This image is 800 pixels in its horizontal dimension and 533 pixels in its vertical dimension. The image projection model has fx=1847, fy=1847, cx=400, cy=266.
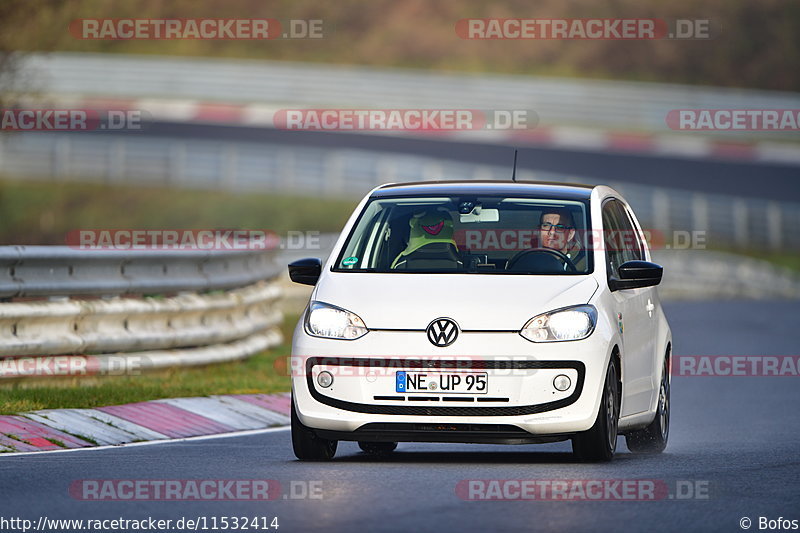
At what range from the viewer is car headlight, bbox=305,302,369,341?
10398 mm

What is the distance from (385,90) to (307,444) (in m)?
46.7

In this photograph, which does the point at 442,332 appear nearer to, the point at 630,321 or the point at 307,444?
the point at 307,444

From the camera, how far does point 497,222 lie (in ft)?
37.2

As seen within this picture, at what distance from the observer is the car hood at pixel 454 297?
1028cm

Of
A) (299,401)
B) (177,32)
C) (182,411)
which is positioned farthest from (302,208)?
(299,401)

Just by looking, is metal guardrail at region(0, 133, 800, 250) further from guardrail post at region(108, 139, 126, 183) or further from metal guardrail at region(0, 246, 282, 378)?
metal guardrail at region(0, 246, 282, 378)

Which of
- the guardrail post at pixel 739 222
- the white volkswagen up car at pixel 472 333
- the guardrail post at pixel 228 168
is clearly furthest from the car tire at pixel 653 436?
the guardrail post at pixel 739 222

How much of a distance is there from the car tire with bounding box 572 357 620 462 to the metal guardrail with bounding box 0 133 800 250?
34.8m

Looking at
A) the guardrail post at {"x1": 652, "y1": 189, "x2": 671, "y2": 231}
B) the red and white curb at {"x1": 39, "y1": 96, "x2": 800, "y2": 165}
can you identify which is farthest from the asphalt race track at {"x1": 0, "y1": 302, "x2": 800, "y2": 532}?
the red and white curb at {"x1": 39, "y1": 96, "x2": 800, "y2": 165}

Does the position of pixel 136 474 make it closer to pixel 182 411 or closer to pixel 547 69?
pixel 182 411

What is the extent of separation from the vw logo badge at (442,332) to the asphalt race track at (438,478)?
0.71m

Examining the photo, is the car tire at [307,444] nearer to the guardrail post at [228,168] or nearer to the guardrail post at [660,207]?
the guardrail post at [228,168]

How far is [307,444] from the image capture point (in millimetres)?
10672

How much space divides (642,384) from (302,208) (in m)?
34.7
